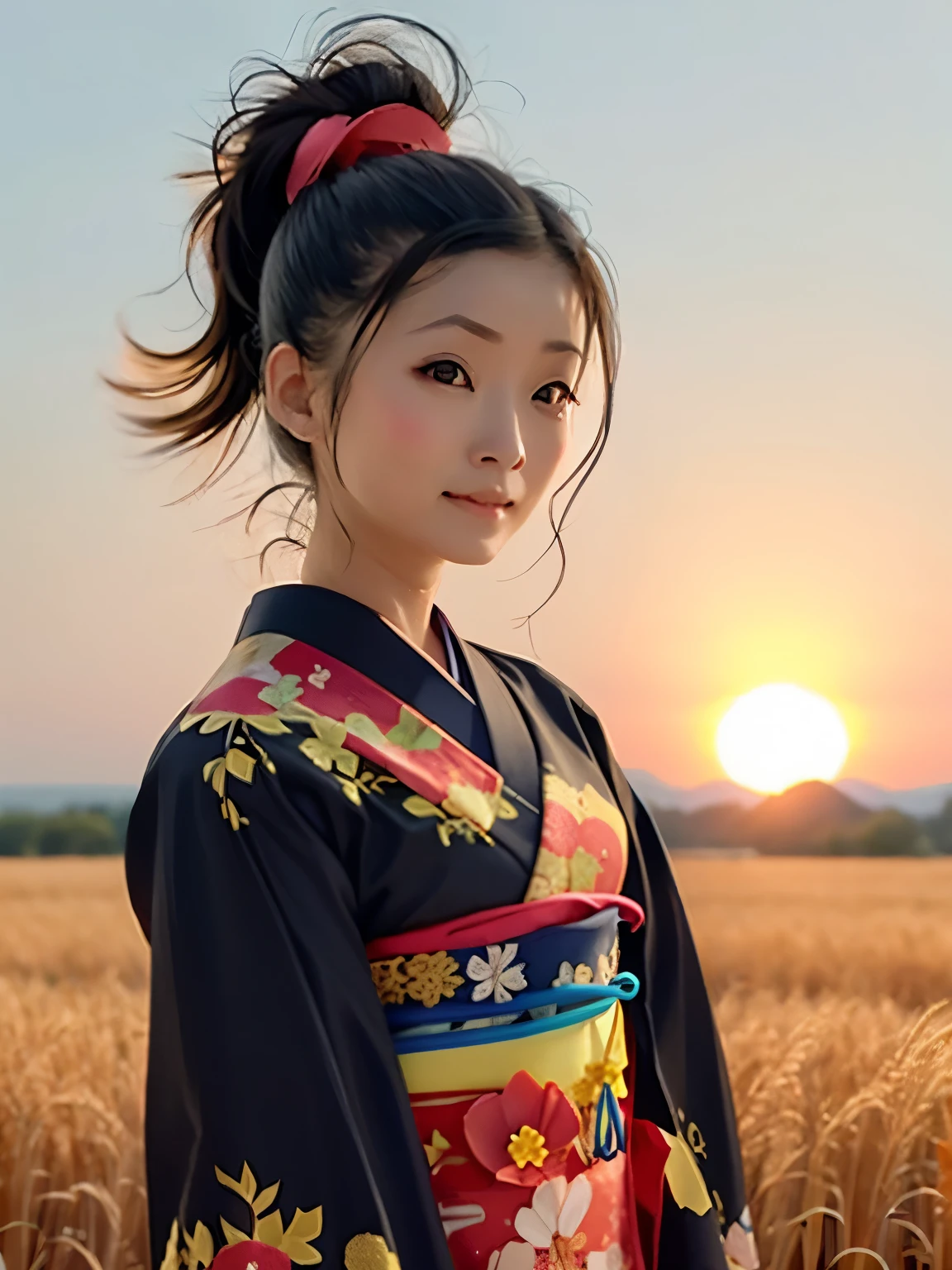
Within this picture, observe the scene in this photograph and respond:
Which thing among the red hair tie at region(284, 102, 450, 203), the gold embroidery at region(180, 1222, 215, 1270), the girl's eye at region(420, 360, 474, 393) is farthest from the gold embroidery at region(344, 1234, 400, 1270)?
the red hair tie at region(284, 102, 450, 203)

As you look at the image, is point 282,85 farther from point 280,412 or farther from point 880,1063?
point 880,1063

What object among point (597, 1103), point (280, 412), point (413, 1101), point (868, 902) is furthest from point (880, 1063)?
point (280, 412)

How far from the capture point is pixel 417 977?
101 centimetres

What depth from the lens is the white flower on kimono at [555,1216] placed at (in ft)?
3.31

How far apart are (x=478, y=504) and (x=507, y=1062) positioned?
471 mm

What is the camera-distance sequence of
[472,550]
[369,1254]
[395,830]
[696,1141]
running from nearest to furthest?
[369,1254], [395,830], [472,550], [696,1141]

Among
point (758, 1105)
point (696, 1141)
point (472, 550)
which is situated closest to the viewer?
point (472, 550)

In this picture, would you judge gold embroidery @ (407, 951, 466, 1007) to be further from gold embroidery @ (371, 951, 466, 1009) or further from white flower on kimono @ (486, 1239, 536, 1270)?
white flower on kimono @ (486, 1239, 536, 1270)

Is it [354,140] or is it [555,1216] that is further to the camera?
[354,140]

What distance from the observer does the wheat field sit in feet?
5.52

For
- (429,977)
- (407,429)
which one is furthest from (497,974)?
(407,429)

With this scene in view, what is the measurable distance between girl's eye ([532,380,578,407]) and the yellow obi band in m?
0.55

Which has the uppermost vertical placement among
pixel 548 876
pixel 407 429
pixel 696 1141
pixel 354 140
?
pixel 354 140

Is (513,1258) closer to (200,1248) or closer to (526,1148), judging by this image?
(526,1148)
